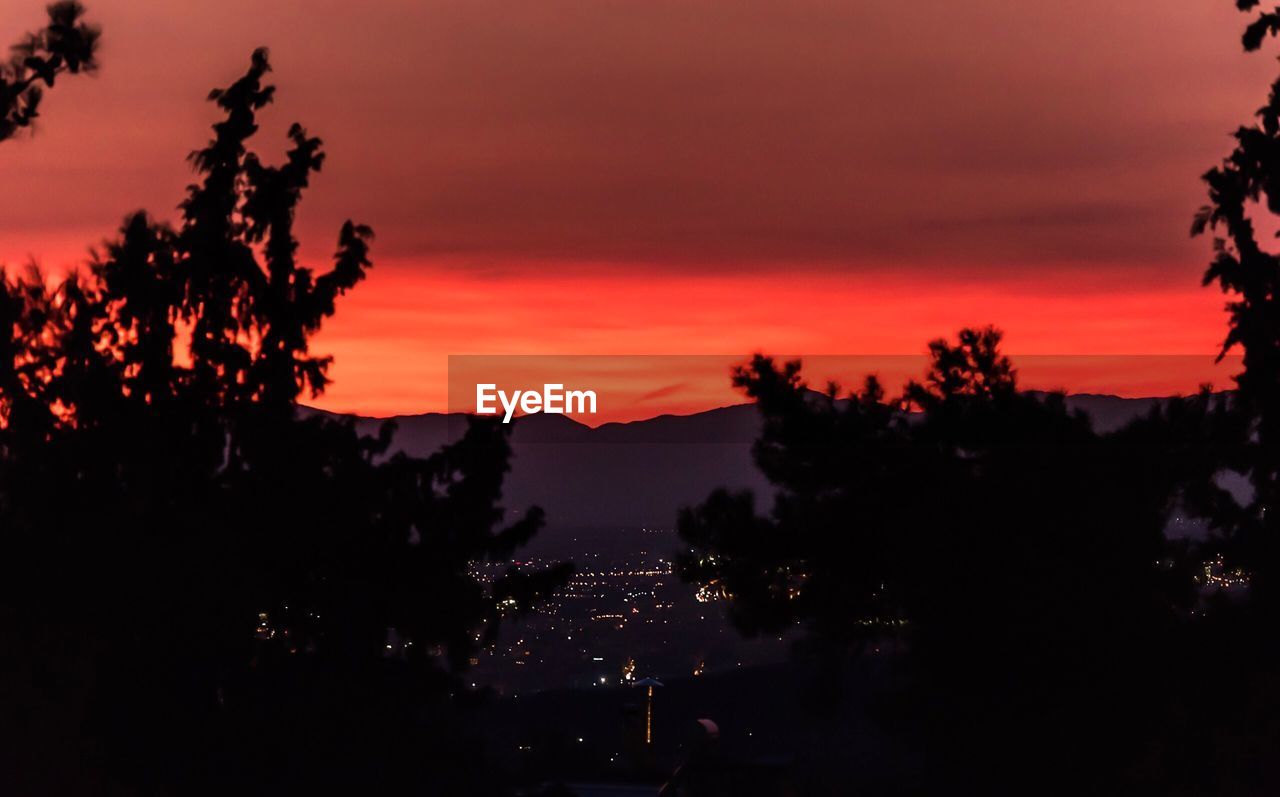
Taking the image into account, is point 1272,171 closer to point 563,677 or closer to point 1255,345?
point 1255,345

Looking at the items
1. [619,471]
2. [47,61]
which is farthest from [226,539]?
[619,471]

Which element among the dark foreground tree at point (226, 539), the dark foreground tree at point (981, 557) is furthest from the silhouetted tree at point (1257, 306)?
the dark foreground tree at point (226, 539)

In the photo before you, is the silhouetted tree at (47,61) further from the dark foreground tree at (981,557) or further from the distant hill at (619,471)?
the distant hill at (619,471)

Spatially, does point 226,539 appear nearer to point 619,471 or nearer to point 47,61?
point 47,61

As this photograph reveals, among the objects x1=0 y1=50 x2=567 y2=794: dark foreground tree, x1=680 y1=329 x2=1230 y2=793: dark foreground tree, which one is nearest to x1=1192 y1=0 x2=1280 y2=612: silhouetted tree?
x1=680 y1=329 x2=1230 y2=793: dark foreground tree

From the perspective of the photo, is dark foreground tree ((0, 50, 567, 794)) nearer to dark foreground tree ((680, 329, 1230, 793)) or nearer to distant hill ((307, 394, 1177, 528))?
dark foreground tree ((680, 329, 1230, 793))

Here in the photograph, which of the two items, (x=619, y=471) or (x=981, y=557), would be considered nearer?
(x=981, y=557)
